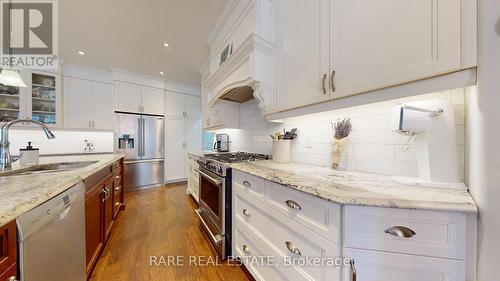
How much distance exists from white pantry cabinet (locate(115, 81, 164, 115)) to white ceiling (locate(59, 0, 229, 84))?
0.49m

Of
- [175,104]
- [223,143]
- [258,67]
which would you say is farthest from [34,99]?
[258,67]

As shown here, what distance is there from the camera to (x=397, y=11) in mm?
790

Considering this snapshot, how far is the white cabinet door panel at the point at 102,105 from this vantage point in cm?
360

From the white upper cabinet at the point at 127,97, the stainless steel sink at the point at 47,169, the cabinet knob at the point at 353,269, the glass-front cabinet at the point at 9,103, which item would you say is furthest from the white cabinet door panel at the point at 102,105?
the cabinet knob at the point at 353,269

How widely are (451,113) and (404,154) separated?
296 mm

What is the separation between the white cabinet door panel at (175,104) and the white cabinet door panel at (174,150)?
147mm

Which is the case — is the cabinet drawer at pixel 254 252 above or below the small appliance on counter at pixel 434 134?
below

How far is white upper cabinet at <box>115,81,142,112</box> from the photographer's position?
12.1 ft

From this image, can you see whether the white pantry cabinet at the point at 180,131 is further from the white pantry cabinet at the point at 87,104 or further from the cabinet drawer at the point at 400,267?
the cabinet drawer at the point at 400,267

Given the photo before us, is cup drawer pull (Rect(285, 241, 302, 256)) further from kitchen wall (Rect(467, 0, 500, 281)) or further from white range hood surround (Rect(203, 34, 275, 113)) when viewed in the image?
white range hood surround (Rect(203, 34, 275, 113))

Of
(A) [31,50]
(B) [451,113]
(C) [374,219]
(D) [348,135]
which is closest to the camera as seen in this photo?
(C) [374,219]

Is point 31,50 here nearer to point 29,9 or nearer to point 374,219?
point 29,9

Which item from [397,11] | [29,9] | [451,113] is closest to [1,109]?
[29,9]

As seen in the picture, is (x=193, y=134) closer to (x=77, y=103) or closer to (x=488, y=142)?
(x=77, y=103)
